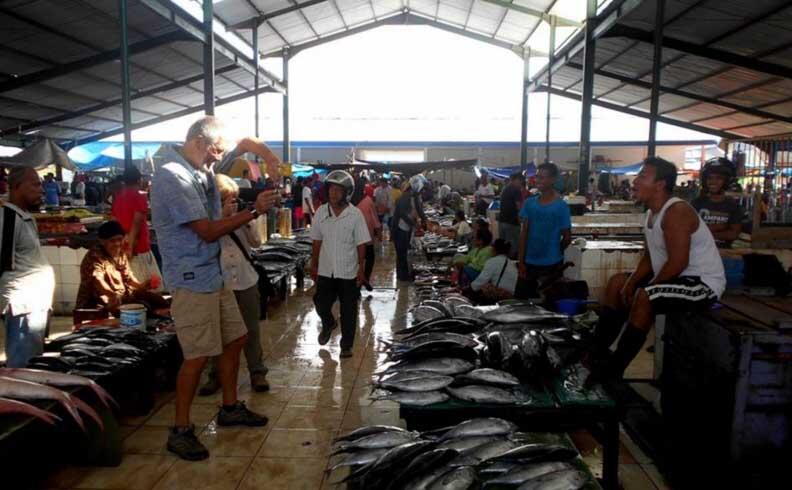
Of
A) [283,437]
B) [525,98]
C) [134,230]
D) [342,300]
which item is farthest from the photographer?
[525,98]

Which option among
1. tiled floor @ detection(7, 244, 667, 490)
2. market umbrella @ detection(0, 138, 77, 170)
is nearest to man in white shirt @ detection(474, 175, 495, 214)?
tiled floor @ detection(7, 244, 667, 490)

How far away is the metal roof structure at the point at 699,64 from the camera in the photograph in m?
13.4

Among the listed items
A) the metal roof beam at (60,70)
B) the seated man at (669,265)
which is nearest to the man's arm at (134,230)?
the seated man at (669,265)

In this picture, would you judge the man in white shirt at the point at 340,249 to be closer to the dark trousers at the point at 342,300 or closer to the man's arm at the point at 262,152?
the dark trousers at the point at 342,300

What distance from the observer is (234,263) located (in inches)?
185

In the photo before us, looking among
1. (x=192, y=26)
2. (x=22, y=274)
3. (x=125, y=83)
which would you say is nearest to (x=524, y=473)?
(x=22, y=274)

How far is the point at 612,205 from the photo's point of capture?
46.8ft

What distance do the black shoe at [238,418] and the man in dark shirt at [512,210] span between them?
6256 millimetres

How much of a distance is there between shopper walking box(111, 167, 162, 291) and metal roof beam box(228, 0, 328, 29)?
45.3ft

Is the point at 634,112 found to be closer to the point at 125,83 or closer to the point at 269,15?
the point at 269,15

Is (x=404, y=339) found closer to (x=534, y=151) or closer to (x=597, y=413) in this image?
(x=597, y=413)

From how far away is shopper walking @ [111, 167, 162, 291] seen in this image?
6.65 metres

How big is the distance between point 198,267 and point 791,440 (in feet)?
12.0

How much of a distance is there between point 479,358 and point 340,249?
8.30ft
